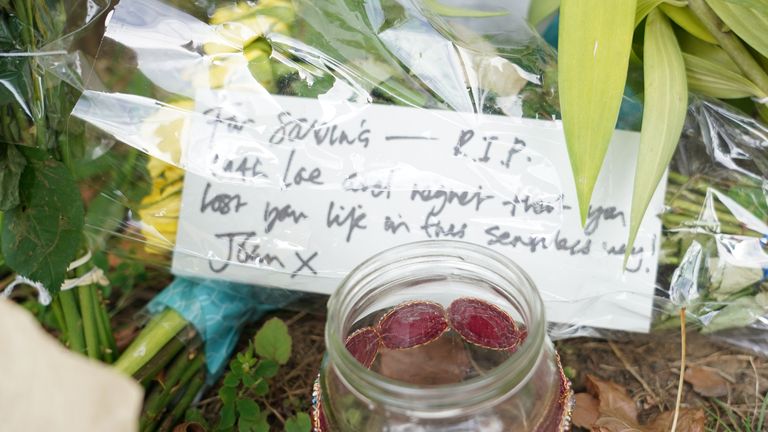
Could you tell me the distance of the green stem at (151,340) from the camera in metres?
0.76

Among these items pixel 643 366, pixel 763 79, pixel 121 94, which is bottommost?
pixel 643 366

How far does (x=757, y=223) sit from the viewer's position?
2.35ft

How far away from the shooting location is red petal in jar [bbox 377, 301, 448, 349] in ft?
1.96

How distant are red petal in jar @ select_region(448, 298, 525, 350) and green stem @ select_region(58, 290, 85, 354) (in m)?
0.39

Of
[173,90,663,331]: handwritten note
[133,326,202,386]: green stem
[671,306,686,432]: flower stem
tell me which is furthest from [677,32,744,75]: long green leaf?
[133,326,202,386]: green stem

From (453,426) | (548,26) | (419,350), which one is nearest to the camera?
(453,426)

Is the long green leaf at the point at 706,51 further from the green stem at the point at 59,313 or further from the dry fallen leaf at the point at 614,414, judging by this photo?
the green stem at the point at 59,313

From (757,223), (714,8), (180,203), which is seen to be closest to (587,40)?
(714,8)

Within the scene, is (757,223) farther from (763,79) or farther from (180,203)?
(180,203)

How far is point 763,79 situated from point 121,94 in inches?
23.7

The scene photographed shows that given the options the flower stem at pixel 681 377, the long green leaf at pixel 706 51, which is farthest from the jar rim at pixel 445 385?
the long green leaf at pixel 706 51

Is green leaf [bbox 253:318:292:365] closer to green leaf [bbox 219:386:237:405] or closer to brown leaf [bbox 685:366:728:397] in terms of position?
green leaf [bbox 219:386:237:405]

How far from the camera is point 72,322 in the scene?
0.76 meters

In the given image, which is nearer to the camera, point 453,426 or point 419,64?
point 453,426
